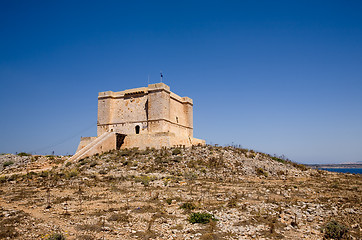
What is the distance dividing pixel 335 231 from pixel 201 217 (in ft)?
12.2

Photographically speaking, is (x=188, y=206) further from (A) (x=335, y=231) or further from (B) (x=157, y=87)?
(B) (x=157, y=87)

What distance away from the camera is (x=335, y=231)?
7.01m

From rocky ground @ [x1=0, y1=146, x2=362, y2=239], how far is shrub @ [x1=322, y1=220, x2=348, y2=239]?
0.02 meters

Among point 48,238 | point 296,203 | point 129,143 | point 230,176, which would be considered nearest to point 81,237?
point 48,238

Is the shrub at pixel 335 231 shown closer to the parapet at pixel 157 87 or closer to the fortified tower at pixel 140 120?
the fortified tower at pixel 140 120

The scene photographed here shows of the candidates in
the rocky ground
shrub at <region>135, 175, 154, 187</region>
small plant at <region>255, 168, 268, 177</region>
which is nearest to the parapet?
the rocky ground

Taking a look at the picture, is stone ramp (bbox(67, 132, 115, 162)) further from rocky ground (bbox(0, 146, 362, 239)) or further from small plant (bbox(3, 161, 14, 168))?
small plant (bbox(3, 161, 14, 168))

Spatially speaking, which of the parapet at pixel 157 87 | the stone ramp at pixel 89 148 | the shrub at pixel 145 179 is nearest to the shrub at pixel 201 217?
the shrub at pixel 145 179

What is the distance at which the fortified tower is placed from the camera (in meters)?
25.8

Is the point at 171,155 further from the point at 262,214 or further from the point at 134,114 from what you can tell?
the point at 262,214

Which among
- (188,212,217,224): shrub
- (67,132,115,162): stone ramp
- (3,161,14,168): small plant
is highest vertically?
(67,132,115,162): stone ramp

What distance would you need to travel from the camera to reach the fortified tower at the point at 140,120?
25.8m

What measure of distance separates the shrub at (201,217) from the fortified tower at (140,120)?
16789mm

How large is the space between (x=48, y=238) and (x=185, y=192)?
7146mm
